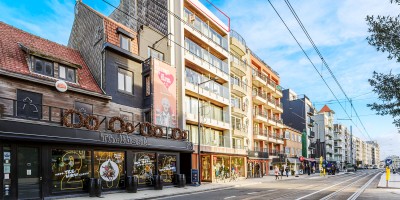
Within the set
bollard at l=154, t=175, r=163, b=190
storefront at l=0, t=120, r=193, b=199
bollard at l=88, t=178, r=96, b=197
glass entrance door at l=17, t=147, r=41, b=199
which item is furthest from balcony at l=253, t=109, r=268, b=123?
glass entrance door at l=17, t=147, r=41, b=199

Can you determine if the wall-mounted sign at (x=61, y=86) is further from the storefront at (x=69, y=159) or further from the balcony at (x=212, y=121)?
the balcony at (x=212, y=121)

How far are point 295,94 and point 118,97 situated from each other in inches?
2721

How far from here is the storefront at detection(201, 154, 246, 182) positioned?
34438 millimetres

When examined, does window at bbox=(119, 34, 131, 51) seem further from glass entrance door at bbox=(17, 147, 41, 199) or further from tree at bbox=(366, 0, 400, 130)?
tree at bbox=(366, 0, 400, 130)

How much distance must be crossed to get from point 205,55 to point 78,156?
19.9m

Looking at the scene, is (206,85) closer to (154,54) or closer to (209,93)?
(209,93)

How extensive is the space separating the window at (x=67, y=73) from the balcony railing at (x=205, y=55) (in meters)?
12.6

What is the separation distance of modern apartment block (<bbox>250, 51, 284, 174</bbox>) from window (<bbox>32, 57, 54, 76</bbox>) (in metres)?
33.8

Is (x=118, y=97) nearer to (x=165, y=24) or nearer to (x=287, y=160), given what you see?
(x=165, y=24)

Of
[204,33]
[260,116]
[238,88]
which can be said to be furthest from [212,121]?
[260,116]

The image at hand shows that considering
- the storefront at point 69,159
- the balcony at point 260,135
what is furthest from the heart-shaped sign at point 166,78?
the balcony at point 260,135

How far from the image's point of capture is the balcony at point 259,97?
175 feet

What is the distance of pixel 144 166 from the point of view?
24.8 m

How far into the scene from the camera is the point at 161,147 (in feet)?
85.0
